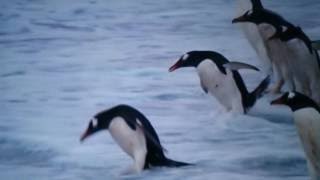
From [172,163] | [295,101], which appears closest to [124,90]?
[172,163]

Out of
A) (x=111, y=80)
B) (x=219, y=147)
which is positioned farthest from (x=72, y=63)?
(x=219, y=147)

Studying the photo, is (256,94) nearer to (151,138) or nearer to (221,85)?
(221,85)

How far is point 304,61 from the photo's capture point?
1.53 m

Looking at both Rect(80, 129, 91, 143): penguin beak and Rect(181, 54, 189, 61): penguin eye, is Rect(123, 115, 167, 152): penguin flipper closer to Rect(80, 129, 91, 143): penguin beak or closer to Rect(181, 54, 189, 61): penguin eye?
Rect(80, 129, 91, 143): penguin beak

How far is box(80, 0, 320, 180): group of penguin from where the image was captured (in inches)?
57.5

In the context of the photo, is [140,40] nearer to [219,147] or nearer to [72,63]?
[72,63]

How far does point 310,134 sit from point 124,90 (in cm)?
56

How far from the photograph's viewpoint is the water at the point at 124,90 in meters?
1.46

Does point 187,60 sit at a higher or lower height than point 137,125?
higher

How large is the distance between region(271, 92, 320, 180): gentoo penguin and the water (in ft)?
0.12

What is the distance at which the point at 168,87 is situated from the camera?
1538 millimetres

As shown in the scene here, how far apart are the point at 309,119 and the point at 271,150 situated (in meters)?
0.14

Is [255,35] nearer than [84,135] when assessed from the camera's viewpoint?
No

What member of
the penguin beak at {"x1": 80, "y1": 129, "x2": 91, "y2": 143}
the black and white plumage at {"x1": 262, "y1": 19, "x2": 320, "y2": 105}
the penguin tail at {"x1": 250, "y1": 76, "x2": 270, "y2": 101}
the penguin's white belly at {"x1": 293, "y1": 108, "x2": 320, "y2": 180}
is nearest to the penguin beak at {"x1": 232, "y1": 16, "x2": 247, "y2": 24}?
the black and white plumage at {"x1": 262, "y1": 19, "x2": 320, "y2": 105}
